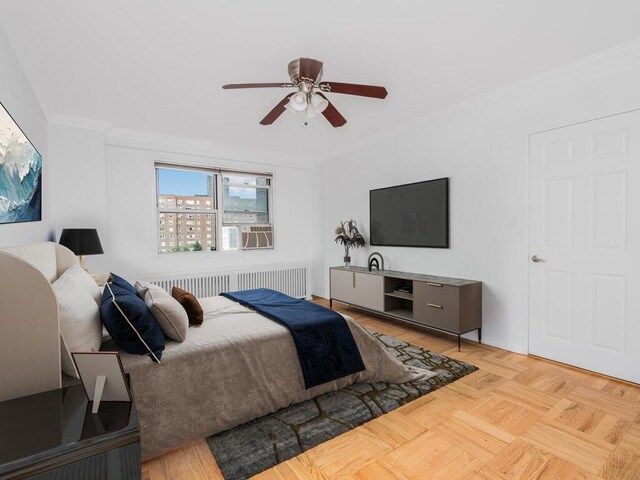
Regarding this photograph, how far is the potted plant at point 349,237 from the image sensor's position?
4590 mm

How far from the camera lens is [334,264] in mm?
5227

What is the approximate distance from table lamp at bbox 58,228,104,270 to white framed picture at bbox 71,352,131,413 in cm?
272

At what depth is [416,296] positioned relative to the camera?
11.4 feet

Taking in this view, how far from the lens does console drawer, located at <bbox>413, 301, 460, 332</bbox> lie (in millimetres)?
3064

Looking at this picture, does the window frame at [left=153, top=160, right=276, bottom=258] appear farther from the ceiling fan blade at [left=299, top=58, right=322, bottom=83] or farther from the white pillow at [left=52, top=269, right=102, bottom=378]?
the ceiling fan blade at [left=299, top=58, right=322, bottom=83]

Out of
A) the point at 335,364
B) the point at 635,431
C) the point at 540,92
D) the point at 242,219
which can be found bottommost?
the point at 635,431

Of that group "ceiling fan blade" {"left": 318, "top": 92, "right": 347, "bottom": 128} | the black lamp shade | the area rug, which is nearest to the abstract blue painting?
the black lamp shade

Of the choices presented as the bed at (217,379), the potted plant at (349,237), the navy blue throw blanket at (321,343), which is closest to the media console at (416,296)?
the potted plant at (349,237)

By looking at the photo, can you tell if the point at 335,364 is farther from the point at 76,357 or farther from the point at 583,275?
the point at 583,275

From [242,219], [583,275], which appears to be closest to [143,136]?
[242,219]

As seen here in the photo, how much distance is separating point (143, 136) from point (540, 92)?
4294 mm

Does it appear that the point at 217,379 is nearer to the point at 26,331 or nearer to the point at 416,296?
the point at 26,331

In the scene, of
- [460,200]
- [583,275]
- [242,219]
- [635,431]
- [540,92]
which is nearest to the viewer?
[635,431]

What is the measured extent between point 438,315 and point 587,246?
135 cm
